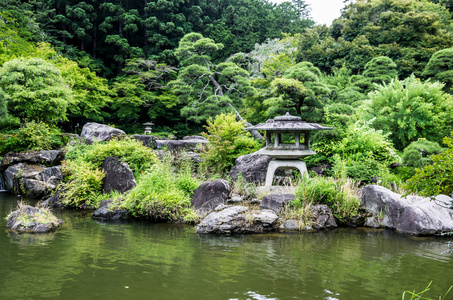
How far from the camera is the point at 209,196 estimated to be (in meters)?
8.07

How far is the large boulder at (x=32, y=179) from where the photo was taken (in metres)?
10.9

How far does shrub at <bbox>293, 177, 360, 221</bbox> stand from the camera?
7551mm

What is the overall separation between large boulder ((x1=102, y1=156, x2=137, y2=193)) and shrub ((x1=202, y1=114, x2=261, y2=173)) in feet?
9.30

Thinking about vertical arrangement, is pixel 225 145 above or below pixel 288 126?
below

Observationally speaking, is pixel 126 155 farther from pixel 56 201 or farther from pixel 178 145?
pixel 178 145

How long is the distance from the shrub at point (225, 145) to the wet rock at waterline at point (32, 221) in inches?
209

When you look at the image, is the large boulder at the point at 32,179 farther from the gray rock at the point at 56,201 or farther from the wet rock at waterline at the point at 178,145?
the wet rock at waterline at the point at 178,145

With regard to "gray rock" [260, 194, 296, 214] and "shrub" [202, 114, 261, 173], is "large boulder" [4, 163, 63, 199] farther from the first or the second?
"gray rock" [260, 194, 296, 214]

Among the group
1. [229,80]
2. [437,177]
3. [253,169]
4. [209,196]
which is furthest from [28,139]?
[437,177]

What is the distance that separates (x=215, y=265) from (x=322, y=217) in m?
3.31

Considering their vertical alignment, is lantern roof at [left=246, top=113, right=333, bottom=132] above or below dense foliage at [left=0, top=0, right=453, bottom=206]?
below

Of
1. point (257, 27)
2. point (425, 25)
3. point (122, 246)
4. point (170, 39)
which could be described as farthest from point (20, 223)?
point (257, 27)

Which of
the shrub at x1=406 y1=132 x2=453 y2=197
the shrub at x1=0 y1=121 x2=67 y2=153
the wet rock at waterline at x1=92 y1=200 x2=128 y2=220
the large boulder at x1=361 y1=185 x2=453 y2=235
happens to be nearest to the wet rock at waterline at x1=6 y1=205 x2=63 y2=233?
the wet rock at waterline at x1=92 y1=200 x2=128 y2=220

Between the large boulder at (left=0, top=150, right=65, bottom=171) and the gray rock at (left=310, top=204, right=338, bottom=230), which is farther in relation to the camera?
the large boulder at (left=0, top=150, right=65, bottom=171)
